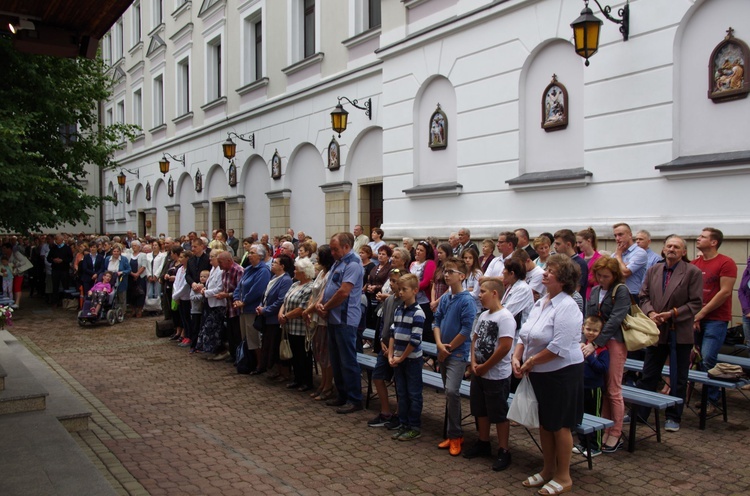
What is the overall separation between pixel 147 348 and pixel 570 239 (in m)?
7.63

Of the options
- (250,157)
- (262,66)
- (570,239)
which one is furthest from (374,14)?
(570,239)

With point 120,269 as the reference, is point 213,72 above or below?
above

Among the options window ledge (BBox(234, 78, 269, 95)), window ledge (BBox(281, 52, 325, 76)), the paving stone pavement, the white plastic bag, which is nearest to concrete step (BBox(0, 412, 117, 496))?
the paving stone pavement

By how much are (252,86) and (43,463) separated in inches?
681

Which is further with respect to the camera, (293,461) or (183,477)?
(293,461)

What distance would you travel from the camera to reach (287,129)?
19109mm

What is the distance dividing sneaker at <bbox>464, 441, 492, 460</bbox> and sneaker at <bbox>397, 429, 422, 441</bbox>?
0.68m

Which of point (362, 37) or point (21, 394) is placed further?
point (362, 37)

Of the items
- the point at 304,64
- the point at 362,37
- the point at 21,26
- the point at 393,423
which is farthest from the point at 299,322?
the point at 304,64

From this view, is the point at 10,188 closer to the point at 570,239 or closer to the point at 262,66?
the point at 262,66

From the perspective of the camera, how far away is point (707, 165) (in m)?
8.28

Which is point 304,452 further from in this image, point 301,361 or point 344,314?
point 301,361

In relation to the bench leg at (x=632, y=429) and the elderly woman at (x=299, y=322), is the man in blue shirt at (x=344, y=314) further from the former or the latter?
the bench leg at (x=632, y=429)

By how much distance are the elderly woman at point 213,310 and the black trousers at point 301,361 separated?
2.18 meters
